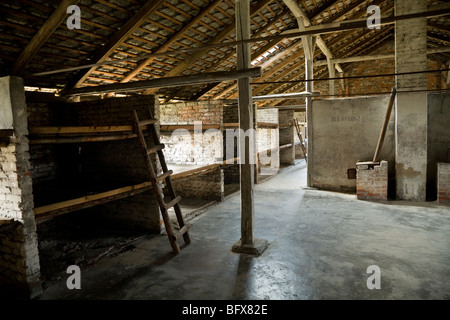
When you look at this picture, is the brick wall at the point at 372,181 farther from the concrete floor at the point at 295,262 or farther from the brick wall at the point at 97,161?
the brick wall at the point at 97,161

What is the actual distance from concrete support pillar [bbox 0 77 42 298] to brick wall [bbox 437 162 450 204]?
7.76 metres

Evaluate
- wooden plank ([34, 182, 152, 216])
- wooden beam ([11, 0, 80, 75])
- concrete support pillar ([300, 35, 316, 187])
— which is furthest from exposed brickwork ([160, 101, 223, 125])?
wooden beam ([11, 0, 80, 75])

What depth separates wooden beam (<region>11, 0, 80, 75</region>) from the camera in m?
3.76

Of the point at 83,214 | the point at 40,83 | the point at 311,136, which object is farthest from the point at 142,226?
the point at 311,136

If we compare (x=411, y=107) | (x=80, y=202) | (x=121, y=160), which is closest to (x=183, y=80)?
(x=121, y=160)

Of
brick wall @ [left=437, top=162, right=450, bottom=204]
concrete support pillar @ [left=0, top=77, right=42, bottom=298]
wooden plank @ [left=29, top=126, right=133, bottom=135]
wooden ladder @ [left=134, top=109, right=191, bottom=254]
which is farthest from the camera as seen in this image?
brick wall @ [left=437, top=162, right=450, bottom=204]

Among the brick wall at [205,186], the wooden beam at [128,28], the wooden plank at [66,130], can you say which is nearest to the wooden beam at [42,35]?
the wooden beam at [128,28]

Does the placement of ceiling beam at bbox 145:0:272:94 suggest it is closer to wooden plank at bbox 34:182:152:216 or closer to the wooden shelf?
the wooden shelf

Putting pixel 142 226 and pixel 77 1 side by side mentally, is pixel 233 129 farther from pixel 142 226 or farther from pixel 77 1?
pixel 77 1

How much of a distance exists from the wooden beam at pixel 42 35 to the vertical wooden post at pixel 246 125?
2250mm

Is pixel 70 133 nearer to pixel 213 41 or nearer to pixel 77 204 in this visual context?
pixel 77 204

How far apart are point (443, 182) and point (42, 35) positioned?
8.27 metres

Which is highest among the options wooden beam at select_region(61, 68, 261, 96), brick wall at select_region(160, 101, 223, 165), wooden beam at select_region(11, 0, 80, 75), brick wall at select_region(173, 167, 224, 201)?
wooden beam at select_region(11, 0, 80, 75)

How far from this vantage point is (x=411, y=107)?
6.58 metres
